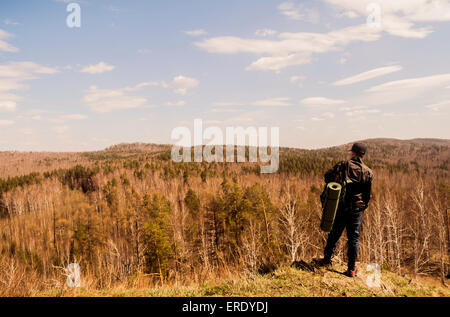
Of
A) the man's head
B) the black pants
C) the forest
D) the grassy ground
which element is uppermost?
the man's head

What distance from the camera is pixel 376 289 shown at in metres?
5.13

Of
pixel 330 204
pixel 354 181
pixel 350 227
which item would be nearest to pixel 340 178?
pixel 354 181

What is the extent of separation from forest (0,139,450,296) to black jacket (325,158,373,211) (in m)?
2.49

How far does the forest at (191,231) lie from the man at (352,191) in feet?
6.10

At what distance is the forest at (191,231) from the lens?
7516 millimetres

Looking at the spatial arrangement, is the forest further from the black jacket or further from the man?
the black jacket

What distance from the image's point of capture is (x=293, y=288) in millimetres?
5070

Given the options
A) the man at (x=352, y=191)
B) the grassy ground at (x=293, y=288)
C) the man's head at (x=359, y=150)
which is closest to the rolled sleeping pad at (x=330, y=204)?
the man at (x=352, y=191)

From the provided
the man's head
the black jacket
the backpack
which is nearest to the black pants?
the black jacket

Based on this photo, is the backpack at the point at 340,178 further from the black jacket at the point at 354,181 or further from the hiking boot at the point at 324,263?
the hiking boot at the point at 324,263

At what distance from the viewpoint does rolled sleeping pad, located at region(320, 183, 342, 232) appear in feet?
16.9

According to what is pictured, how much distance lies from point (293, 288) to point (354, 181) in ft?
9.00
